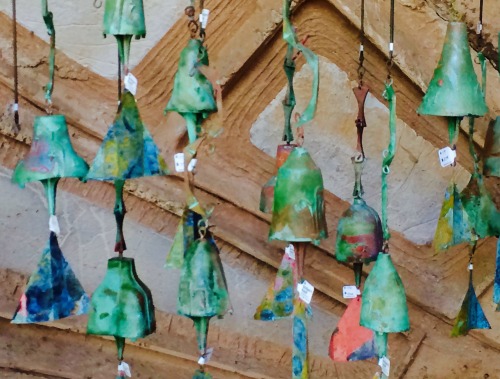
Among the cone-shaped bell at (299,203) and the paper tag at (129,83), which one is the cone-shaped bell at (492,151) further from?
the paper tag at (129,83)

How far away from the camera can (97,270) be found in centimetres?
241

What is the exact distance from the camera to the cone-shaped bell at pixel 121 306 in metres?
1.83

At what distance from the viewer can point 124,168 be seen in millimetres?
1779

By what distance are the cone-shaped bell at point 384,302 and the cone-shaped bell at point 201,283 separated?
294 millimetres

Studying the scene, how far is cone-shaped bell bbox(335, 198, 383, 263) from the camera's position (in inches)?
78.5

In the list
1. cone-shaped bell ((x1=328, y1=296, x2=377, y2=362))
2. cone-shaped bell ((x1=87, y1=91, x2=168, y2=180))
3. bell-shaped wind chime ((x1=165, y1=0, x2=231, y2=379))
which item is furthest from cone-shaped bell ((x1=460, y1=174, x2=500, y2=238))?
cone-shaped bell ((x1=87, y1=91, x2=168, y2=180))

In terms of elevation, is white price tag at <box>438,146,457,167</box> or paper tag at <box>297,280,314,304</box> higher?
white price tag at <box>438,146,457,167</box>

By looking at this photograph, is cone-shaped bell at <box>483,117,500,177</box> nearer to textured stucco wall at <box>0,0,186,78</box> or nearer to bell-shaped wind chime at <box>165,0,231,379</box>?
bell-shaped wind chime at <box>165,0,231,379</box>

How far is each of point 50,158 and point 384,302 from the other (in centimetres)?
71

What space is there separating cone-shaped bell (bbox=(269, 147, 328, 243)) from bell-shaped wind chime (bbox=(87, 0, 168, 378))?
0.24m

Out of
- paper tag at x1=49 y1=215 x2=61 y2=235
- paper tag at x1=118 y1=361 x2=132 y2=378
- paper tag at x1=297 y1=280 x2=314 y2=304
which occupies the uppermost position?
paper tag at x1=49 y1=215 x2=61 y2=235

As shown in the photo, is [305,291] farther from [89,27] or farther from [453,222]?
[89,27]

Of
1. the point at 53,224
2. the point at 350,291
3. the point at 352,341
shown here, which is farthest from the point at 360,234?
the point at 53,224

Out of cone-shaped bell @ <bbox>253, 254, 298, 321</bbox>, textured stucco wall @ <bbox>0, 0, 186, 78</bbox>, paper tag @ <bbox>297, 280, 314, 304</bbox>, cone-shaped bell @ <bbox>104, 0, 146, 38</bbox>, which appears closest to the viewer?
cone-shaped bell @ <bbox>104, 0, 146, 38</bbox>
